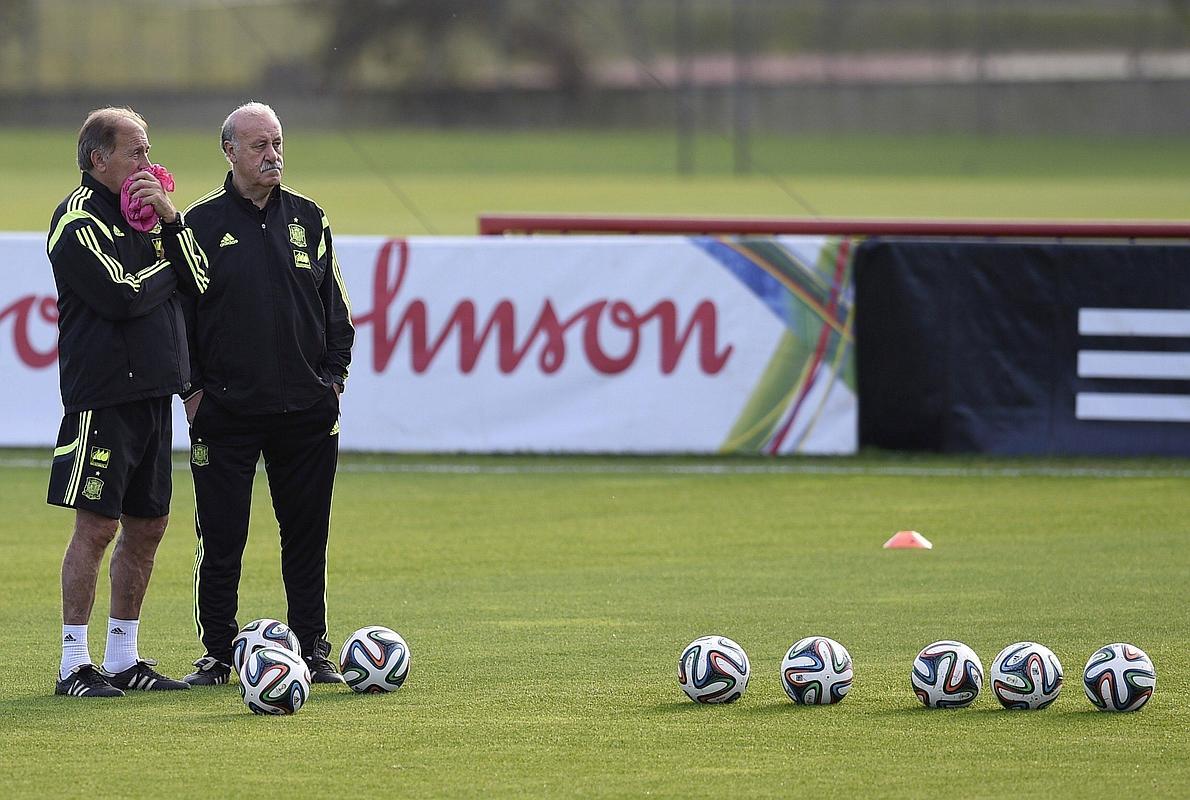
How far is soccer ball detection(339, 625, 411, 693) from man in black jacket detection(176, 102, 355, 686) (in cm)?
27

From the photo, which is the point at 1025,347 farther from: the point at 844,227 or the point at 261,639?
the point at 261,639

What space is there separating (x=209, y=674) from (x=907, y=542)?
4928 millimetres

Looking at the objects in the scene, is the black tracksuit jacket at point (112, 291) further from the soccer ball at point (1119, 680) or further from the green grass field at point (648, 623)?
the soccer ball at point (1119, 680)

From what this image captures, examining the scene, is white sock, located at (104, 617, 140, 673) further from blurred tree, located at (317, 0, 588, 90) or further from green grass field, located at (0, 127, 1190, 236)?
blurred tree, located at (317, 0, 588, 90)

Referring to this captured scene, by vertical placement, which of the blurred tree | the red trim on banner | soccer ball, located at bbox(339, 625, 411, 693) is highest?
→ the blurred tree

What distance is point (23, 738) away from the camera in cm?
675

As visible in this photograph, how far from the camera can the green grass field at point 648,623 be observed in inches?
248

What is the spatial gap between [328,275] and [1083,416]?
848 cm

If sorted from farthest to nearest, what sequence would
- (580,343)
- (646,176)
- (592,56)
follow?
(592,56) → (646,176) → (580,343)

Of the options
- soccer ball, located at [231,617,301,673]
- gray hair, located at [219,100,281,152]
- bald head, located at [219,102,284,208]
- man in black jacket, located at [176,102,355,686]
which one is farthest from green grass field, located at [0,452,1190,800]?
gray hair, located at [219,100,281,152]

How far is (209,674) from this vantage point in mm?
7703

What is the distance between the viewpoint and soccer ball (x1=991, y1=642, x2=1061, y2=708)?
707cm

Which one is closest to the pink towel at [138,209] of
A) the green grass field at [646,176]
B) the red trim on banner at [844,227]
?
the red trim on banner at [844,227]

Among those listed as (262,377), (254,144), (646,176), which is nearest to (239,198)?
(254,144)
